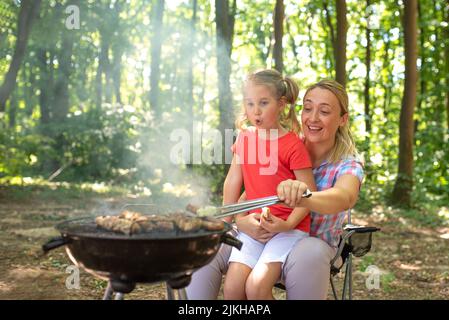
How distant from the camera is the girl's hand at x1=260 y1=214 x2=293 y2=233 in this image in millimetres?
2420

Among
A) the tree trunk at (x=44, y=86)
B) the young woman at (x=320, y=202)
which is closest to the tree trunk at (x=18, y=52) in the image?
the young woman at (x=320, y=202)

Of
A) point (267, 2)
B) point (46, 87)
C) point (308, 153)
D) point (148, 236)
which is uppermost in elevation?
point (267, 2)

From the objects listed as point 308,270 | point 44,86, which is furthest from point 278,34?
point 44,86

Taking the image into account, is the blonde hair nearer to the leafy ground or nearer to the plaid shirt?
the plaid shirt

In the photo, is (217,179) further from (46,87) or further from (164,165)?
(46,87)

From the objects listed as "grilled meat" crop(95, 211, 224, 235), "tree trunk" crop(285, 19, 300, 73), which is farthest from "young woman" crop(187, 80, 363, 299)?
"tree trunk" crop(285, 19, 300, 73)

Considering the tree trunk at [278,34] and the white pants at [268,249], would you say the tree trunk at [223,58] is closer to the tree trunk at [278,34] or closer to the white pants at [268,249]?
the tree trunk at [278,34]

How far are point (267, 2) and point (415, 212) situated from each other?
38.2 ft

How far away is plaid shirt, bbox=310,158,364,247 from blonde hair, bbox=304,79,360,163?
0.15 ft

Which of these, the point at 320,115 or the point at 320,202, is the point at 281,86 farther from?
the point at 320,202

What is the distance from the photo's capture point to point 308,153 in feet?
8.73
